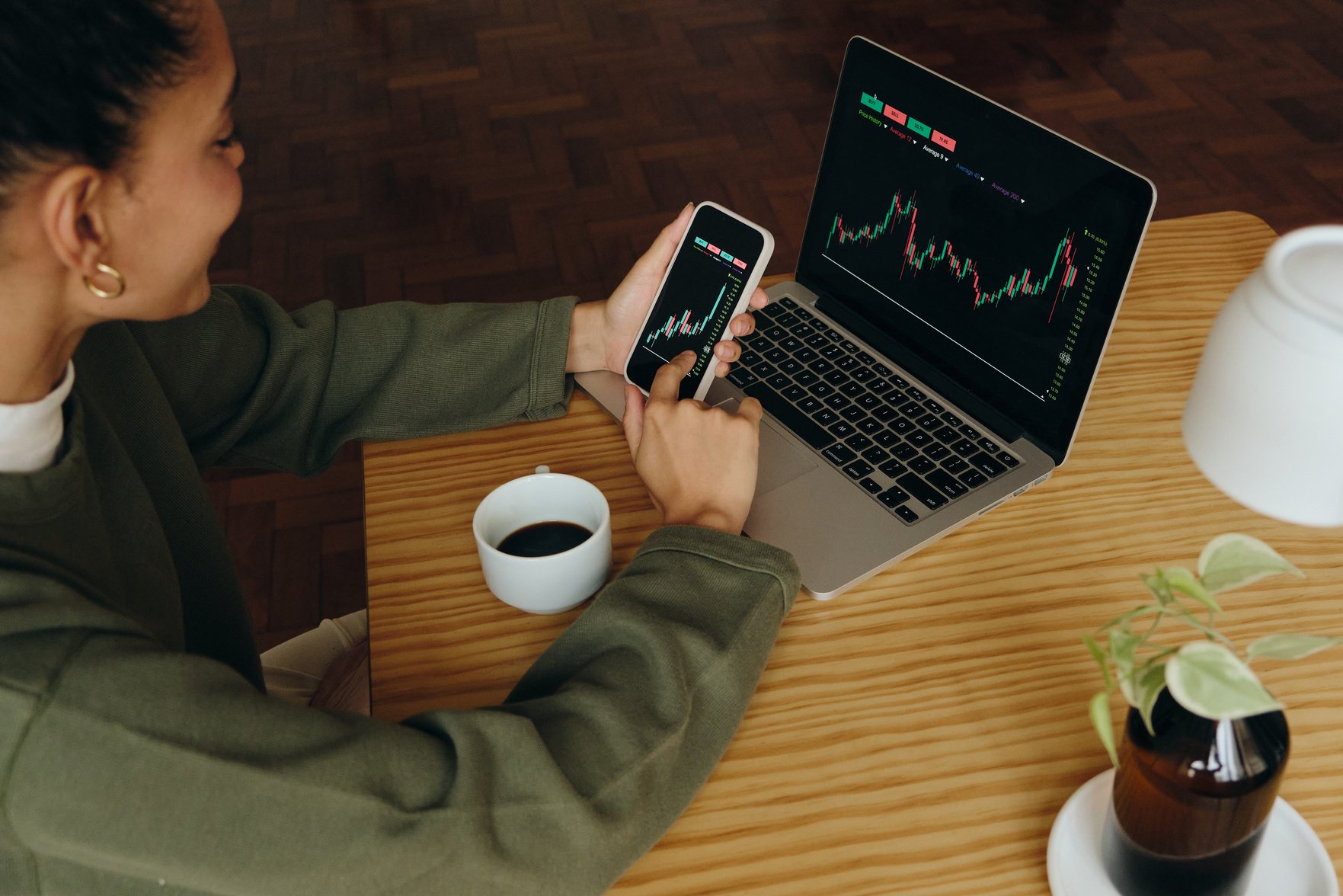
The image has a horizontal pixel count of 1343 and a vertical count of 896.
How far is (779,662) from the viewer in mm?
777

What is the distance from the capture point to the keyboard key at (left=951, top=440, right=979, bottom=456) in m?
0.92

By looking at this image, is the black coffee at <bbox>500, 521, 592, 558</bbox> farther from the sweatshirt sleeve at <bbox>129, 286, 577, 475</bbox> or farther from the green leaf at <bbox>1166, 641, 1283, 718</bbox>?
the green leaf at <bbox>1166, 641, 1283, 718</bbox>

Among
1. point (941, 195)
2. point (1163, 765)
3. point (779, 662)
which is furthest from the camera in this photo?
point (941, 195)

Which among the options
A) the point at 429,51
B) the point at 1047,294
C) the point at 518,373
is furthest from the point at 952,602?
the point at 429,51

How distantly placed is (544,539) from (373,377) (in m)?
0.26

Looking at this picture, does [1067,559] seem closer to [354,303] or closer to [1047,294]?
[1047,294]

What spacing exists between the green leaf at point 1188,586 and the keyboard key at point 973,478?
0.37m

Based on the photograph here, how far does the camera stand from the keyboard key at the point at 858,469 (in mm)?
907

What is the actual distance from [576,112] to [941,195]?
2.16 metres

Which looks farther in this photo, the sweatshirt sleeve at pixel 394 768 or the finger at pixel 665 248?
the finger at pixel 665 248

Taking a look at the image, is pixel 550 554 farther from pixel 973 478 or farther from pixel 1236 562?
pixel 1236 562

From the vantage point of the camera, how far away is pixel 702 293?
0.96m

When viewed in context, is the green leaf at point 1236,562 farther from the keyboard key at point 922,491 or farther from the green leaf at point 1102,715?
the keyboard key at point 922,491

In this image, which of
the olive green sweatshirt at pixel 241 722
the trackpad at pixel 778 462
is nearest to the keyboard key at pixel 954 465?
the trackpad at pixel 778 462
